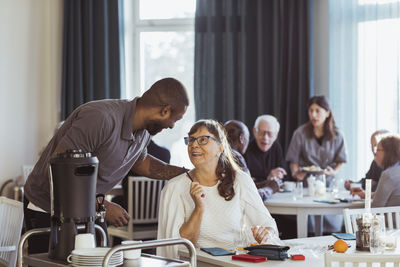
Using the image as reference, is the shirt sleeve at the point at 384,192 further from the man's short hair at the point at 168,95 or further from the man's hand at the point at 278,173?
the man's short hair at the point at 168,95

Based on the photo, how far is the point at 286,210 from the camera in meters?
4.44

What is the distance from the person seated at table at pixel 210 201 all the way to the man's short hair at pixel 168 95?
58 cm

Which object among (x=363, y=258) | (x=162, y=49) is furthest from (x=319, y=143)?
(x=363, y=258)

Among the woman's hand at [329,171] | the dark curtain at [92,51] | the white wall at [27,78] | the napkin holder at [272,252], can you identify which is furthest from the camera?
the dark curtain at [92,51]

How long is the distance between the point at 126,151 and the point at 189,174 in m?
0.60

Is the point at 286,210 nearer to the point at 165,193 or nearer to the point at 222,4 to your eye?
the point at 165,193

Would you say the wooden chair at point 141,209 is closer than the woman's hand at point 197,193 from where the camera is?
No

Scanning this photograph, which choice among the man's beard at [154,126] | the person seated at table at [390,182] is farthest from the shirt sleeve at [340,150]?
the man's beard at [154,126]

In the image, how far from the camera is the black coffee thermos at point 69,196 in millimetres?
2072

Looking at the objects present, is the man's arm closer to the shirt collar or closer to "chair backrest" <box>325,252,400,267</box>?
the shirt collar

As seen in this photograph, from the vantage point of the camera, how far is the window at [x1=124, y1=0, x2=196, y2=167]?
272 inches

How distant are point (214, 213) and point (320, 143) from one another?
265cm

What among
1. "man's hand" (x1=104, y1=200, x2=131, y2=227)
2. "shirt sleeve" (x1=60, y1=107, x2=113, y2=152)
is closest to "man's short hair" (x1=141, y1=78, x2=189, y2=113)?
"shirt sleeve" (x1=60, y1=107, x2=113, y2=152)

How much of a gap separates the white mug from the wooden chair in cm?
278
